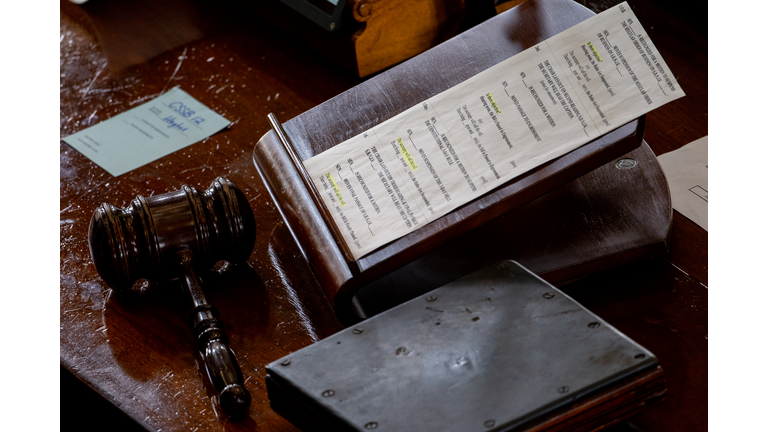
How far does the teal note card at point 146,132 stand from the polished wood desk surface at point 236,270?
0.02 metres

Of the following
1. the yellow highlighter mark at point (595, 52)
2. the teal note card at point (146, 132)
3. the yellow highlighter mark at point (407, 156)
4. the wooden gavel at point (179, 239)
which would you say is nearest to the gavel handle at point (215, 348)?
the wooden gavel at point (179, 239)

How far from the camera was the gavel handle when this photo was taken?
818 mm

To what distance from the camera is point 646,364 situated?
700mm

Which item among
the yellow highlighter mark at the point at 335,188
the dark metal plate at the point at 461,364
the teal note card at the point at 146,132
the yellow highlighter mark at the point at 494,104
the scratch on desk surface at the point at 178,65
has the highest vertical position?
the scratch on desk surface at the point at 178,65

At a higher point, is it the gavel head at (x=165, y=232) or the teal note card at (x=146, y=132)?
the teal note card at (x=146, y=132)

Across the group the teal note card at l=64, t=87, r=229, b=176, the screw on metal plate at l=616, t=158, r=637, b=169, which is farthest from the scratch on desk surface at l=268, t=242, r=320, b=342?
the screw on metal plate at l=616, t=158, r=637, b=169

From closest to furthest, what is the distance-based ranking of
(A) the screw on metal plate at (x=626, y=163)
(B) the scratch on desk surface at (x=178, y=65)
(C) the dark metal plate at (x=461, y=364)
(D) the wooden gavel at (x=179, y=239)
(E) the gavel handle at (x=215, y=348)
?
(C) the dark metal plate at (x=461, y=364) < (E) the gavel handle at (x=215, y=348) < (D) the wooden gavel at (x=179, y=239) < (A) the screw on metal plate at (x=626, y=163) < (B) the scratch on desk surface at (x=178, y=65)

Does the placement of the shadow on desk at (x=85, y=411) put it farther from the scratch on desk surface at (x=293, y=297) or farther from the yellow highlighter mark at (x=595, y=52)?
the yellow highlighter mark at (x=595, y=52)

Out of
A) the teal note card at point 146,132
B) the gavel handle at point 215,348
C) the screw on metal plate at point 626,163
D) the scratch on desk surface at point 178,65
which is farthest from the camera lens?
the scratch on desk surface at point 178,65

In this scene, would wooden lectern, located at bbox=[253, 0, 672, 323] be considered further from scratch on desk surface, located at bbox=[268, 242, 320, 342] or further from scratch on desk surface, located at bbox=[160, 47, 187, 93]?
scratch on desk surface, located at bbox=[160, 47, 187, 93]

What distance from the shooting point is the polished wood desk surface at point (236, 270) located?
2.85 ft

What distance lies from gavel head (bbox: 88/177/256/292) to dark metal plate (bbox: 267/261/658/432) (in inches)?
10.5

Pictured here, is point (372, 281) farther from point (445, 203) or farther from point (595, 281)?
point (595, 281)

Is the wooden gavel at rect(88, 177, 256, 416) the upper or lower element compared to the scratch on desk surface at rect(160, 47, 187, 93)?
lower
